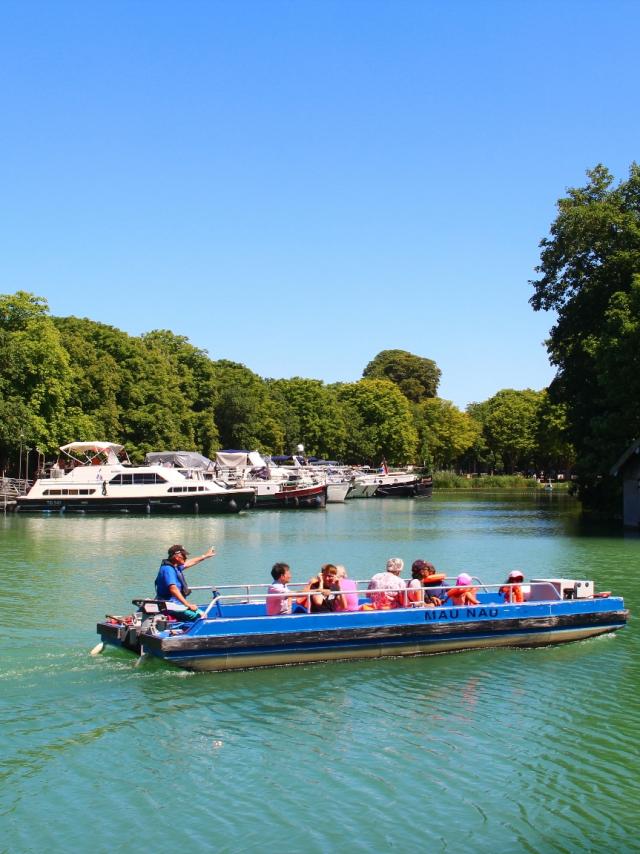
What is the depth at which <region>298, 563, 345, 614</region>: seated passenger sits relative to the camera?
18328 millimetres

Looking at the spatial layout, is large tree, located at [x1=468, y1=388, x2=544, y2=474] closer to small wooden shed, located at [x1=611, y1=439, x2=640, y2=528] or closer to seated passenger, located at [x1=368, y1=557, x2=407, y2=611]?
small wooden shed, located at [x1=611, y1=439, x2=640, y2=528]

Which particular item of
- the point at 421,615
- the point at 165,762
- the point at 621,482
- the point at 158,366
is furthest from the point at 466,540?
the point at 158,366

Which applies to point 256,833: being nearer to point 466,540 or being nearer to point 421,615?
point 421,615

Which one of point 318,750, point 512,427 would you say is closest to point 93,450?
point 318,750

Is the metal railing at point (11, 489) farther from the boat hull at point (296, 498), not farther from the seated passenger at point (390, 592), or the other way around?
the seated passenger at point (390, 592)

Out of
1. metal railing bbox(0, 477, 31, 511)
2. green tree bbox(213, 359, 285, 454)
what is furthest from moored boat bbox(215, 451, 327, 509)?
metal railing bbox(0, 477, 31, 511)

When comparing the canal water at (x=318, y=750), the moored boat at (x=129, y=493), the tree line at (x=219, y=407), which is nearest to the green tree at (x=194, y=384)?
the tree line at (x=219, y=407)

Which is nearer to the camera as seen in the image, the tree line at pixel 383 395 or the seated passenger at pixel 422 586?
the seated passenger at pixel 422 586

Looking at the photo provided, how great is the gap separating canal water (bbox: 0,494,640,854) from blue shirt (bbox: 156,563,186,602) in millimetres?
1220

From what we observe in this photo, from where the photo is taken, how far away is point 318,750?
13320 mm

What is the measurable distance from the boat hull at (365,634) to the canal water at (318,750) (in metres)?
0.27

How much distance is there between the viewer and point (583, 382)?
5616 centimetres

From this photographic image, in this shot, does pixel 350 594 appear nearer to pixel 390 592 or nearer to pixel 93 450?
pixel 390 592

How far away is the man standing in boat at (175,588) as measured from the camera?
1759cm
